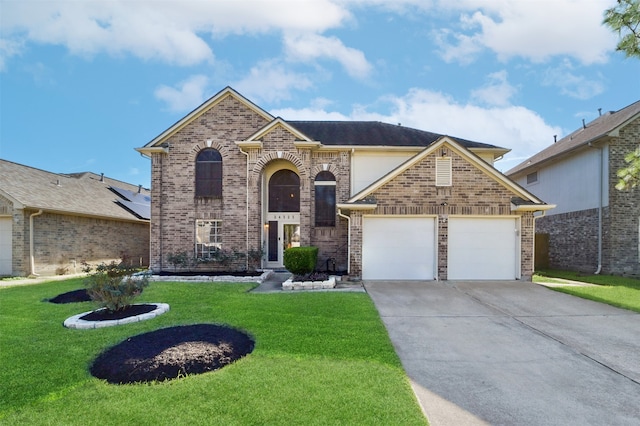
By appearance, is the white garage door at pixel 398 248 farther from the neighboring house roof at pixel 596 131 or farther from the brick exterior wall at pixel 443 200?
the neighboring house roof at pixel 596 131

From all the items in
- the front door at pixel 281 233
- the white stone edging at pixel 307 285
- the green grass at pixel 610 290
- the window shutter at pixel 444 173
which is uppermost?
the window shutter at pixel 444 173

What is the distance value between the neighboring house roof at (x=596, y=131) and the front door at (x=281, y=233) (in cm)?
1336

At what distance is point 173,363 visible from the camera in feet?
14.9

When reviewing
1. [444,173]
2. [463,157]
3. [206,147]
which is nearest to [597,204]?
[463,157]

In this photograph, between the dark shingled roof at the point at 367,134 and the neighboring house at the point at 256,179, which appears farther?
the dark shingled roof at the point at 367,134

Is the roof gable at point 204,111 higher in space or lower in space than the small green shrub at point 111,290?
higher

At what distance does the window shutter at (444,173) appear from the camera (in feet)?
39.0

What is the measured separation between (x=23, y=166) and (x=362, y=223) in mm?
18093

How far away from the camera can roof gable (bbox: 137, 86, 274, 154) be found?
14.9m

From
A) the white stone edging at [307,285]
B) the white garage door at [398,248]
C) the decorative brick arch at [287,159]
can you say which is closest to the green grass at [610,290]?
the white garage door at [398,248]

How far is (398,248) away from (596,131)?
12.3 meters

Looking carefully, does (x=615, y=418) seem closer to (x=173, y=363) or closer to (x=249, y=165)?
(x=173, y=363)

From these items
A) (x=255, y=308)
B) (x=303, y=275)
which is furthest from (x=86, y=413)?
(x=303, y=275)

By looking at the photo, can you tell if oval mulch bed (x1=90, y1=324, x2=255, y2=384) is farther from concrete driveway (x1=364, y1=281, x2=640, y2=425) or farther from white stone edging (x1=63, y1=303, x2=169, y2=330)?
concrete driveway (x1=364, y1=281, x2=640, y2=425)
